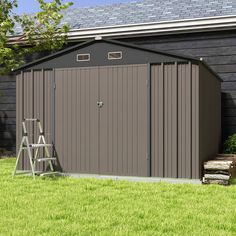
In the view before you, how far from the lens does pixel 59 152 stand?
10.2m

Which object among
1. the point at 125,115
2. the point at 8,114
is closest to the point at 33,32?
the point at 8,114

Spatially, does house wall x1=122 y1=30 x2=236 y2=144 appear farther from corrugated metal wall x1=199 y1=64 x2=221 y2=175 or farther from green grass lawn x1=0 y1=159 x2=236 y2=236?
green grass lawn x1=0 y1=159 x2=236 y2=236

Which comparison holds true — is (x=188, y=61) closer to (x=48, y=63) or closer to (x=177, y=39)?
(x=48, y=63)

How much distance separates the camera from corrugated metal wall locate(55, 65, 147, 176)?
958cm

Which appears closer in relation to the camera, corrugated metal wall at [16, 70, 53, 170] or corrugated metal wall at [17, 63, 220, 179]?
corrugated metal wall at [17, 63, 220, 179]

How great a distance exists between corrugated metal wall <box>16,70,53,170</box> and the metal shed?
0.8 inches

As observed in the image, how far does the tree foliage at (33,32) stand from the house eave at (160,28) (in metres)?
0.51

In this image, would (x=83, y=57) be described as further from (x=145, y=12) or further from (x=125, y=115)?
(x=145, y=12)

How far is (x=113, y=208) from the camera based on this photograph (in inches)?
254

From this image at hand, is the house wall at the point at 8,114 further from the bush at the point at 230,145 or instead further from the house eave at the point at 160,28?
the bush at the point at 230,145

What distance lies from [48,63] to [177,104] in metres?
3.00

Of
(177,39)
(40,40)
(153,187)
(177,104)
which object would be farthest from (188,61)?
(40,40)

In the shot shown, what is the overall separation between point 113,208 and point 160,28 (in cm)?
750

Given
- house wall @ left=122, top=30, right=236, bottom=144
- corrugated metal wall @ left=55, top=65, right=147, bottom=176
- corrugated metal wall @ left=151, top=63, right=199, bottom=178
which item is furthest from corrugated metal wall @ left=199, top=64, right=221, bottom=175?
corrugated metal wall @ left=55, top=65, right=147, bottom=176
